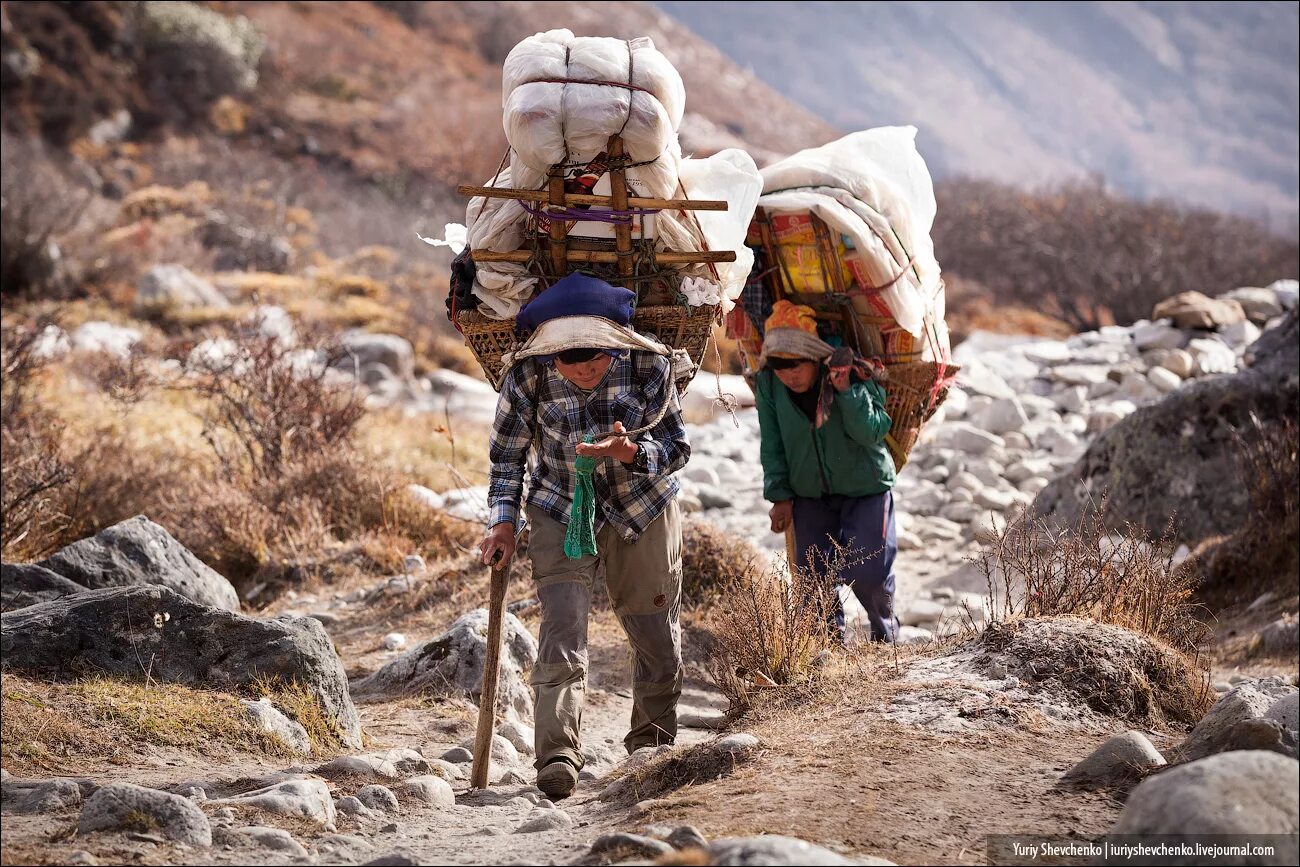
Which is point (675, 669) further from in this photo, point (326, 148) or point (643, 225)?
point (326, 148)

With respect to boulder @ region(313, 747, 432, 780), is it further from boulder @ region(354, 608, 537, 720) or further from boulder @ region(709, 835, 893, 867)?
boulder @ region(709, 835, 893, 867)

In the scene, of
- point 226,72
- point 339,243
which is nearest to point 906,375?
point 339,243

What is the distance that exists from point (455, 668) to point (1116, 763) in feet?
10.6

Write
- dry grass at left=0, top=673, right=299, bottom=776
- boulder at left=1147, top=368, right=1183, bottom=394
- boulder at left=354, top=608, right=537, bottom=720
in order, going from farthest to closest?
boulder at left=1147, top=368, right=1183, bottom=394, boulder at left=354, top=608, right=537, bottom=720, dry grass at left=0, top=673, right=299, bottom=776

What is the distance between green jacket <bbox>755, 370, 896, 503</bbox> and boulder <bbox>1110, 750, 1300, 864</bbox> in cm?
291

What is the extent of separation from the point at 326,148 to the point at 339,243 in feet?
24.2

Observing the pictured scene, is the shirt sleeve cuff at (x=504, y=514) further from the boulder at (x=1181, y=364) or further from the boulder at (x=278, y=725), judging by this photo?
the boulder at (x=1181, y=364)

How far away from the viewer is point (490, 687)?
4180 millimetres

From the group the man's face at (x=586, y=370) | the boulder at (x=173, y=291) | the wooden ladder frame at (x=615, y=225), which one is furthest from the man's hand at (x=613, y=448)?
the boulder at (x=173, y=291)

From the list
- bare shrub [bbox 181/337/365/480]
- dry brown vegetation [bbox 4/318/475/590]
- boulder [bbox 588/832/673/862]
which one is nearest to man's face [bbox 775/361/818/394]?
boulder [bbox 588/832/673/862]

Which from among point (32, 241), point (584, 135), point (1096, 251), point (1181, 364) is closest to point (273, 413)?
point (584, 135)

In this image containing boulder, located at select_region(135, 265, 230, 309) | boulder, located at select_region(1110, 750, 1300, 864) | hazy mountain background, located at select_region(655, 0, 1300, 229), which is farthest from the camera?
hazy mountain background, located at select_region(655, 0, 1300, 229)

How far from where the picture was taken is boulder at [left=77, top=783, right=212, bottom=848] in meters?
2.95

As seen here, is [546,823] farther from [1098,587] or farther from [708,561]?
[708,561]
